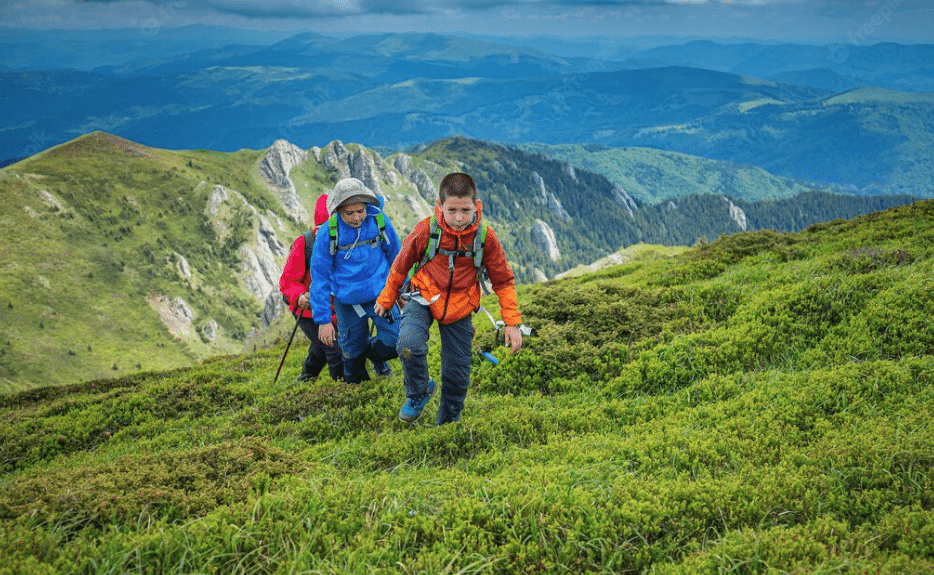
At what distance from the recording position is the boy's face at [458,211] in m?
7.20

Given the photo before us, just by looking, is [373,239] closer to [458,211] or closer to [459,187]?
[458,211]

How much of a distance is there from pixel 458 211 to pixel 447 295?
1317mm

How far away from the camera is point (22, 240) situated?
632ft

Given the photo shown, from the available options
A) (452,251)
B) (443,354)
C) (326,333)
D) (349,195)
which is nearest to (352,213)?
(349,195)

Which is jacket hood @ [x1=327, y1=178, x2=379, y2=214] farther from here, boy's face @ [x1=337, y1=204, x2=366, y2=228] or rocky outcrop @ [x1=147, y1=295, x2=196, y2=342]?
rocky outcrop @ [x1=147, y1=295, x2=196, y2=342]

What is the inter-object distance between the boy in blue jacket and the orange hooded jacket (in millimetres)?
1658

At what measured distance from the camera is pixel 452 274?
771 cm

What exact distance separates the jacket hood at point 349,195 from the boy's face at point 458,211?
2.49 meters

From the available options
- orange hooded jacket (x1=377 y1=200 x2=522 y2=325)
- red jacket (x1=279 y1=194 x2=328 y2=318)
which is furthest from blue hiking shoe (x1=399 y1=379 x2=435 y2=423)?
red jacket (x1=279 y1=194 x2=328 y2=318)

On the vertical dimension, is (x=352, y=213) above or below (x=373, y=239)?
above

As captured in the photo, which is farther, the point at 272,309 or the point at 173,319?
the point at 173,319

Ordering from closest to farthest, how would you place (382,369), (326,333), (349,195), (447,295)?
(447,295) → (349,195) → (326,333) → (382,369)

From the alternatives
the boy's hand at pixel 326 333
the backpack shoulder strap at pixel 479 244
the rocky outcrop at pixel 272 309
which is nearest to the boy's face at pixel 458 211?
the backpack shoulder strap at pixel 479 244

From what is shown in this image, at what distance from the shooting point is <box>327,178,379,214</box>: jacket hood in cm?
931
